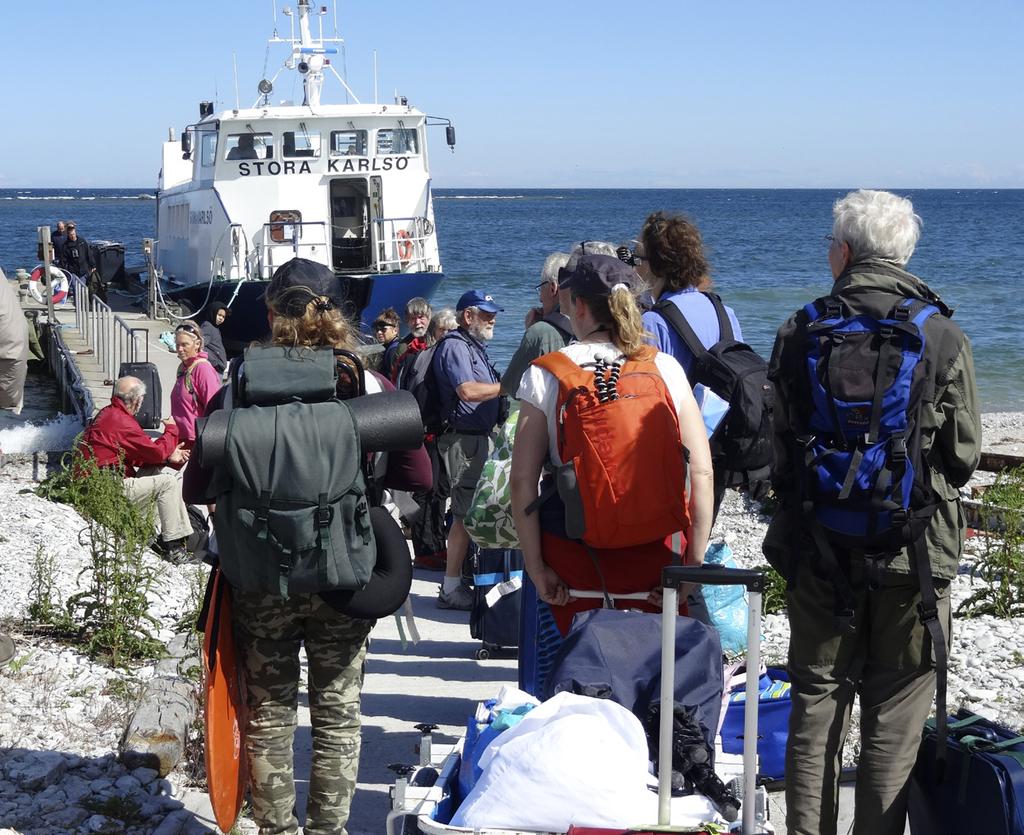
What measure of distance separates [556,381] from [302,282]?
0.76 meters

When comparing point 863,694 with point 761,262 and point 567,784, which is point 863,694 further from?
point 761,262

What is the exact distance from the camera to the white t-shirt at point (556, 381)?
350 cm

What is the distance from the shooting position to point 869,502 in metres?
2.87

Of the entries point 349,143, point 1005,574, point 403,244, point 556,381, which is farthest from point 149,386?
point 349,143

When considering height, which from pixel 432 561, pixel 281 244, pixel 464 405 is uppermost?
pixel 281 244

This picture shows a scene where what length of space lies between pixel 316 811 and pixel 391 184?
719 inches

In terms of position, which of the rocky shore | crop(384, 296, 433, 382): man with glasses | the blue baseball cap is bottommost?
the rocky shore

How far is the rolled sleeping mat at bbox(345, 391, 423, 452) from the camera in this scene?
3.17 metres

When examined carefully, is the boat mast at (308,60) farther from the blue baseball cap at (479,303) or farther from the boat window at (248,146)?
the blue baseball cap at (479,303)

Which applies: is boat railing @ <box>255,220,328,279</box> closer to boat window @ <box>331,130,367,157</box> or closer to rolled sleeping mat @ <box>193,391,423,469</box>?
boat window @ <box>331,130,367,157</box>

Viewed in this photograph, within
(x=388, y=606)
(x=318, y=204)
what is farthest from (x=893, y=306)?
(x=318, y=204)

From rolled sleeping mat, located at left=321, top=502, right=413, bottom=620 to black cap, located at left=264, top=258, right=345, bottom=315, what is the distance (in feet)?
1.96

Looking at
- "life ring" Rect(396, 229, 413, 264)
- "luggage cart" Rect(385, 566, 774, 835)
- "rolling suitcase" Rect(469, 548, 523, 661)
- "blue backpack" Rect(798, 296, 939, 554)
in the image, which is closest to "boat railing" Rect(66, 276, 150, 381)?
"life ring" Rect(396, 229, 413, 264)

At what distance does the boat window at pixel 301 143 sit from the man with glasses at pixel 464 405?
1488 centimetres
